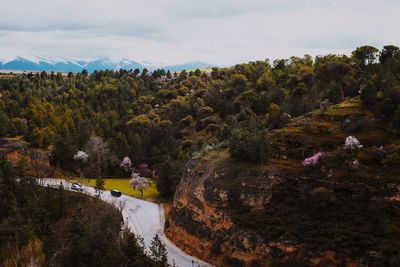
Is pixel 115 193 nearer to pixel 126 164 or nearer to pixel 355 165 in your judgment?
pixel 126 164

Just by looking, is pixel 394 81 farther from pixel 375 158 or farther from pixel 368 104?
pixel 375 158

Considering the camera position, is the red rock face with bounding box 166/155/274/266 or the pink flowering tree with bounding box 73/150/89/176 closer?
the red rock face with bounding box 166/155/274/266

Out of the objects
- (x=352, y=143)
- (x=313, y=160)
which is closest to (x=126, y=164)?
(x=313, y=160)

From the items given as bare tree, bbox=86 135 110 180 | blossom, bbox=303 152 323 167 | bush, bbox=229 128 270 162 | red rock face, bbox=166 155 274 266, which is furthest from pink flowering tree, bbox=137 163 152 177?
blossom, bbox=303 152 323 167

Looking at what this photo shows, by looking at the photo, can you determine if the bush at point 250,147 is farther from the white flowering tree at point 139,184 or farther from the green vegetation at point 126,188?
the white flowering tree at point 139,184

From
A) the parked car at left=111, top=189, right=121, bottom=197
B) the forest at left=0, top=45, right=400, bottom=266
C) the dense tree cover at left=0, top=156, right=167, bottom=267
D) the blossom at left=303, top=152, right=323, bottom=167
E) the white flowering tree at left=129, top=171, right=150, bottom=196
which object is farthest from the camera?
the white flowering tree at left=129, top=171, right=150, bottom=196

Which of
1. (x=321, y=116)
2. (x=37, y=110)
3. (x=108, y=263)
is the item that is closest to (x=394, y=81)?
(x=321, y=116)

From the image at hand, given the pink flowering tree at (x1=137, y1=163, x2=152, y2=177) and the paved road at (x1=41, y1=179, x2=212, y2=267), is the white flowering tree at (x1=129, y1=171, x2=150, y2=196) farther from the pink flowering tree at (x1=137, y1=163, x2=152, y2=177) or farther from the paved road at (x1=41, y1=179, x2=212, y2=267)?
the pink flowering tree at (x1=137, y1=163, x2=152, y2=177)

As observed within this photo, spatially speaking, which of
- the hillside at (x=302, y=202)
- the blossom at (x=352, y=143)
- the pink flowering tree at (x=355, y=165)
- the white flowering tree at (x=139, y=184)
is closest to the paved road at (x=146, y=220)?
the hillside at (x=302, y=202)
